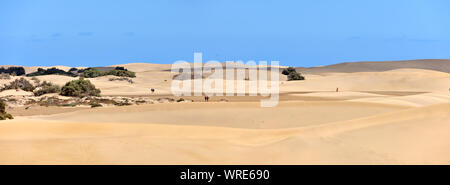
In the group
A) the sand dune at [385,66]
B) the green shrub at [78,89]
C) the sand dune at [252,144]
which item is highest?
the sand dune at [385,66]

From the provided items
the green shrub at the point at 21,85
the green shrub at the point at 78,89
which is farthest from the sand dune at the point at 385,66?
the green shrub at the point at 21,85

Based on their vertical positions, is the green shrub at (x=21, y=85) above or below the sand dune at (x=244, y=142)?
above

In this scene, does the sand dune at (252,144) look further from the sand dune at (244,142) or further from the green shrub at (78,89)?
the green shrub at (78,89)

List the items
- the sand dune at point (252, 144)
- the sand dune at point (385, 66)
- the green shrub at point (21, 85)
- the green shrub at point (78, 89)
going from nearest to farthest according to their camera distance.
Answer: the sand dune at point (252, 144), the green shrub at point (78, 89), the green shrub at point (21, 85), the sand dune at point (385, 66)

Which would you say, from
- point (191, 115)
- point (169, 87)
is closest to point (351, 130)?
point (191, 115)

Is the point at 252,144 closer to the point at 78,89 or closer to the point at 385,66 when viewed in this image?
the point at 78,89

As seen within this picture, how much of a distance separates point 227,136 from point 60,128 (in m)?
3.57

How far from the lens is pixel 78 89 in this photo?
35750 mm

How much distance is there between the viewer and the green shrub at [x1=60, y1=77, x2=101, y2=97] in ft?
113

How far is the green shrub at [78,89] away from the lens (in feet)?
113

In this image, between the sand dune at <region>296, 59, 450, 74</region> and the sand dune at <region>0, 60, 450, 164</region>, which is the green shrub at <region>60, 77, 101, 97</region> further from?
the sand dune at <region>296, 59, 450, 74</region>

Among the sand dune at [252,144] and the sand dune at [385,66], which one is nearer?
the sand dune at [252,144]

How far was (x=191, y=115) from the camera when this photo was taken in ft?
62.8

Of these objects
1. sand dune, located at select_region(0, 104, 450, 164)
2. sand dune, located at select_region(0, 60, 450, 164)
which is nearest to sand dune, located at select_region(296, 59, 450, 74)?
sand dune, located at select_region(0, 60, 450, 164)
